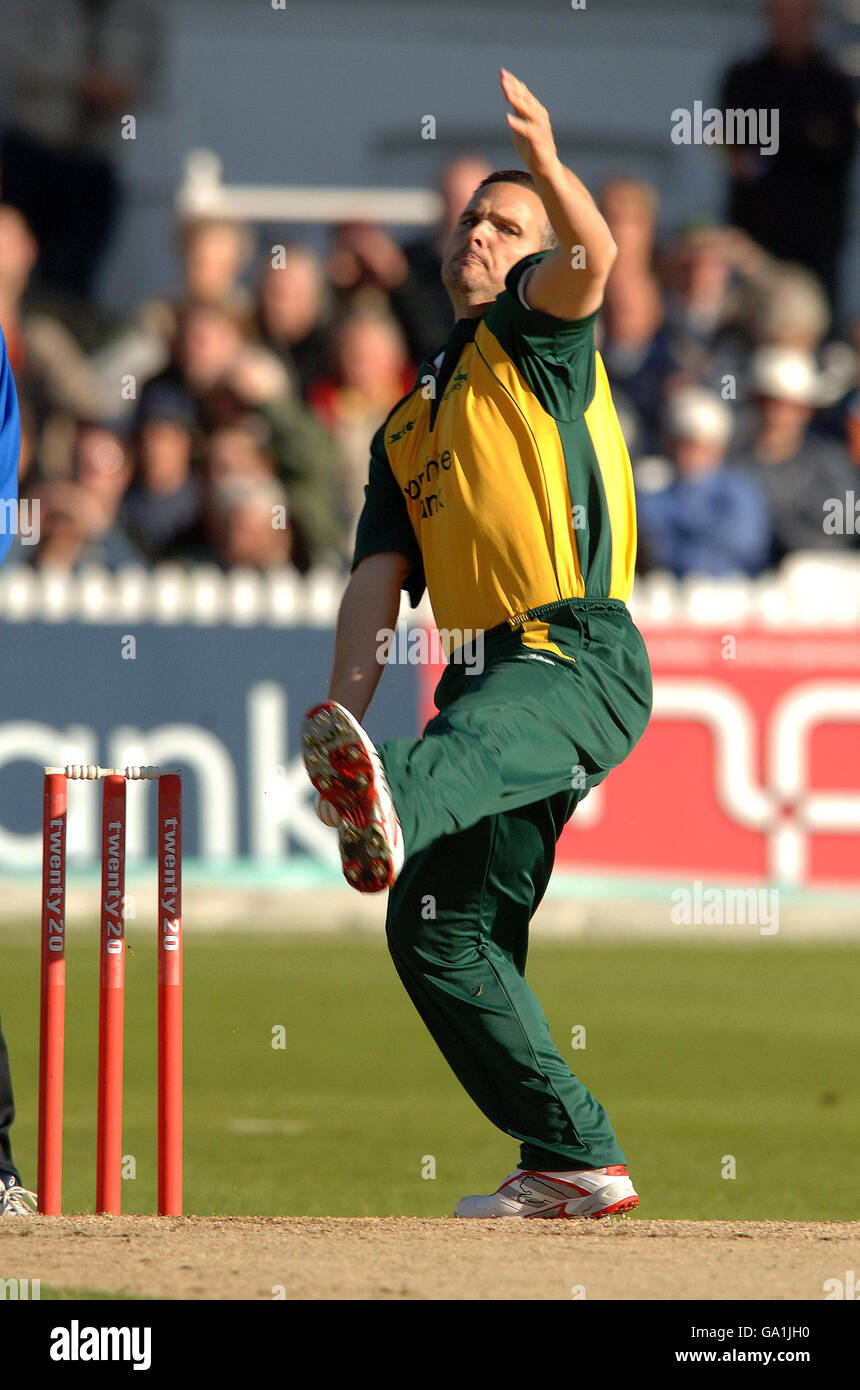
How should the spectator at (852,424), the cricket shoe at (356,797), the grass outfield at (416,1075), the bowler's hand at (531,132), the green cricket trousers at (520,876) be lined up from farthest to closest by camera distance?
the spectator at (852,424) → the grass outfield at (416,1075) → the green cricket trousers at (520,876) → the bowler's hand at (531,132) → the cricket shoe at (356,797)

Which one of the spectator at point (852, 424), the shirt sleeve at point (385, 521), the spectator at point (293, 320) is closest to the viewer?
the shirt sleeve at point (385, 521)

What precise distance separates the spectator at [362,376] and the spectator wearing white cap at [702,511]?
1.98m

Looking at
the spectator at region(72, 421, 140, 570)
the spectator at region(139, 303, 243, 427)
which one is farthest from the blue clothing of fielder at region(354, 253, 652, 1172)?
the spectator at region(139, 303, 243, 427)

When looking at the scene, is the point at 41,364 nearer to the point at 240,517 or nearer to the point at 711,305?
the point at 240,517

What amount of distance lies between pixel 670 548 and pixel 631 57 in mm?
8388

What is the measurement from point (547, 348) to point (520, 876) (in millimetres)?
1244

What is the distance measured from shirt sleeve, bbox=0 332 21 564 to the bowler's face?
3.85 ft

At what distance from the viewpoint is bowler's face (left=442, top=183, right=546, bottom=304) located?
17.6ft

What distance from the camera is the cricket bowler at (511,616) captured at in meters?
4.78

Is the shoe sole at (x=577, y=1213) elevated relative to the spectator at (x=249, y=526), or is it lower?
lower

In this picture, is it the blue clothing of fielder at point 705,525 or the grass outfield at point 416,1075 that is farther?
the blue clothing of fielder at point 705,525

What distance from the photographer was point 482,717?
4727mm

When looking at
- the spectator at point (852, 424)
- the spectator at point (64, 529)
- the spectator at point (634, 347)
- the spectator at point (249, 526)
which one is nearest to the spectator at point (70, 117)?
the spectator at point (64, 529)

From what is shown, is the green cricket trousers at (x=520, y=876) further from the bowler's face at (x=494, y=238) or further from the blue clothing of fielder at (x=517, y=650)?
the bowler's face at (x=494, y=238)
